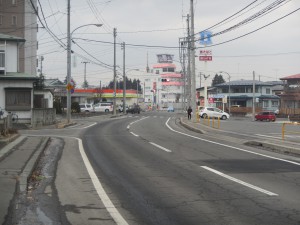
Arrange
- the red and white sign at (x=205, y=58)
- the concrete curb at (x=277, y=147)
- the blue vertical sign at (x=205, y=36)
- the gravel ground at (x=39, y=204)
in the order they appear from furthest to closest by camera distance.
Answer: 1. the red and white sign at (x=205, y=58)
2. the blue vertical sign at (x=205, y=36)
3. the concrete curb at (x=277, y=147)
4. the gravel ground at (x=39, y=204)

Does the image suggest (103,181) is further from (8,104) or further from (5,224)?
(8,104)

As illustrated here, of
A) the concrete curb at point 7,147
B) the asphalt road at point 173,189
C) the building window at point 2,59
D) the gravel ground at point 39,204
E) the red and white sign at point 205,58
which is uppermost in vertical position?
the red and white sign at point 205,58

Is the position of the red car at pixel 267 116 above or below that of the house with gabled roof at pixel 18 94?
below

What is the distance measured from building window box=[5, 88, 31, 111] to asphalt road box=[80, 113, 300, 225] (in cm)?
2082

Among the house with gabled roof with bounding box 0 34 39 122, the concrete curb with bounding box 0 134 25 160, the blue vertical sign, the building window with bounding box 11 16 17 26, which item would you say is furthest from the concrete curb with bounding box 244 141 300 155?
the building window with bounding box 11 16 17 26

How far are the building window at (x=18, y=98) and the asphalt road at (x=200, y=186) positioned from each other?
2082 centimetres

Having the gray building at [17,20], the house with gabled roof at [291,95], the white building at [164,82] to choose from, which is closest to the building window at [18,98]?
the gray building at [17,20]

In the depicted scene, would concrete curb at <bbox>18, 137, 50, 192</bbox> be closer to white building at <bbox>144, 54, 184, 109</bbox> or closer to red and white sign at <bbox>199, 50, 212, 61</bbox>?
red and white sign at <bbox>199, 50, 212, 61</bbox>

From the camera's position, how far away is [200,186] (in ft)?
31.9

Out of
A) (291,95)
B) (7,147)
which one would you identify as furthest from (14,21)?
(7,147)

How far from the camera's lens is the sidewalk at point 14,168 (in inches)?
319

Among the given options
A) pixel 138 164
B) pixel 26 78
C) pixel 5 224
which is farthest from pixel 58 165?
pixel 26 78

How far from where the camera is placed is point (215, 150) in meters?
17.8

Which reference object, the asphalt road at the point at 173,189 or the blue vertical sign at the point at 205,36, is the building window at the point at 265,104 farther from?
the asphalt road at the point at 173,189
